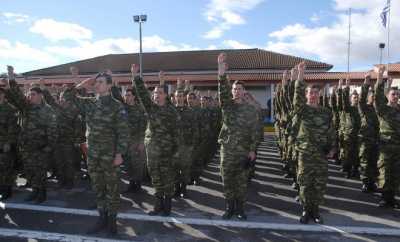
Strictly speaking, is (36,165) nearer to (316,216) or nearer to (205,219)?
→ (205,219)

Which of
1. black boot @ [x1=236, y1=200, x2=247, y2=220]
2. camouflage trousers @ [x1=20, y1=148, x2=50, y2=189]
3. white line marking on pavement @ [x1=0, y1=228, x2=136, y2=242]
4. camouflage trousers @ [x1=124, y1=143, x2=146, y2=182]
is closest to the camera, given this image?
white line marking on pavement @ [x1=0, y1=228, x2=136, y2=242]

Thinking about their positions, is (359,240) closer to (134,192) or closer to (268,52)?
(134,192)

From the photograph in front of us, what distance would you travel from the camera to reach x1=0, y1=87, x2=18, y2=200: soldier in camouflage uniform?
23.1 feet

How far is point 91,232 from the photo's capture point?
17.4 feet

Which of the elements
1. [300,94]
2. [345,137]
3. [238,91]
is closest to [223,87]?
[238,91]

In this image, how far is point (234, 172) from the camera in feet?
19.5

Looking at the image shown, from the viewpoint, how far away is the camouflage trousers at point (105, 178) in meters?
5.28

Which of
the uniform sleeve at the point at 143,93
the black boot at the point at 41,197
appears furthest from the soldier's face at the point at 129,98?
the black boot at the point at 41,197

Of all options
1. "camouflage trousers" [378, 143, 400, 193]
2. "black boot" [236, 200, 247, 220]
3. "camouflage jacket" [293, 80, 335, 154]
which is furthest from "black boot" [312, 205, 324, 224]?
"camouflage trousers" [378, 143, 400, 193]

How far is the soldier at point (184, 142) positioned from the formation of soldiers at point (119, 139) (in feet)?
0.07

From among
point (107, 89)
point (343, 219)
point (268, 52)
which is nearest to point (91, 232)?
point (107, 89)

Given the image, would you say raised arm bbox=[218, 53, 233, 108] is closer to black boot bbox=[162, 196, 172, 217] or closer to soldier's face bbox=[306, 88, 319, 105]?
soldier's face bbox=[306, 88, 319, 105]

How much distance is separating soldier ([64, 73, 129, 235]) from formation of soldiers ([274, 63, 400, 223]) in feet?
8.53

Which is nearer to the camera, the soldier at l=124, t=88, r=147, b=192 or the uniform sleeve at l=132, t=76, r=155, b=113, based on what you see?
the uniform sleeve at l=132, t=76, r=155, b=113
